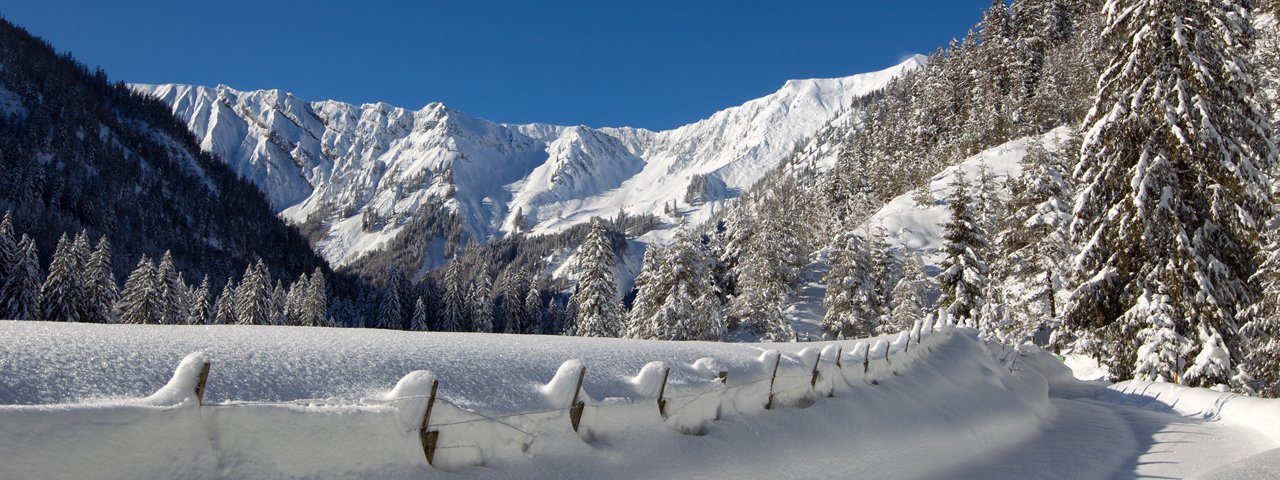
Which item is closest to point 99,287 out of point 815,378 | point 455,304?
point 455,304

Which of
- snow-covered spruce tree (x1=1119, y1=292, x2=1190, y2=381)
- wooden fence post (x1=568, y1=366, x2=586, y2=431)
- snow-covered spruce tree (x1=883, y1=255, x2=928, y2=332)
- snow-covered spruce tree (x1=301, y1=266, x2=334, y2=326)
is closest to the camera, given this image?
wooden fence post (x1=568, y1=366, x2=586, y2=431)

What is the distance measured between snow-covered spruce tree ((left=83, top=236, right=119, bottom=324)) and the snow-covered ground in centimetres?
Result: 4940

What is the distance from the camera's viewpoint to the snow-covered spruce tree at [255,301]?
59.1m

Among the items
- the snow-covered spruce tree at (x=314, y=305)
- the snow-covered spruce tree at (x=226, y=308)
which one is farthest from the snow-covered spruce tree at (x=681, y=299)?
the snow-covered spruce tree at (x=226, y=308)

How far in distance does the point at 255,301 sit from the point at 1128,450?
63553 mm

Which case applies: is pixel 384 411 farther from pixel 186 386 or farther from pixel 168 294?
pixel 168 294

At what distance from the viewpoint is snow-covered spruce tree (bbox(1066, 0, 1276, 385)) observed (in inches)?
646

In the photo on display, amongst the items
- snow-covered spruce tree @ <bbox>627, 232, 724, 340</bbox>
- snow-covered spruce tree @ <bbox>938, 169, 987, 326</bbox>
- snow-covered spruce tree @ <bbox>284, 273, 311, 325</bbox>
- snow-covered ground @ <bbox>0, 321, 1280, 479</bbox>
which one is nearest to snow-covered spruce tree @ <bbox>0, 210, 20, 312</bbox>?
snow-covered spruce tree @ <bbox>284, 273, 311, 325</bbox>

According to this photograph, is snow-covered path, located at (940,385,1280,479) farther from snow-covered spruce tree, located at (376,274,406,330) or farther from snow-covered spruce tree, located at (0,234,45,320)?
snow-covered spruce tree, located at (376,274,406,330)

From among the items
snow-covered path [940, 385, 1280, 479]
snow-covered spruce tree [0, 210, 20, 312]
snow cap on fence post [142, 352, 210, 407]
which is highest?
snow-covered spruce tree [0, 210, 20, 312]

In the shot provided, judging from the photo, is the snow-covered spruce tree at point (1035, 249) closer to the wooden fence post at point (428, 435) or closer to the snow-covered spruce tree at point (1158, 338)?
the snow-covered spruce tree at point (1158, 338)

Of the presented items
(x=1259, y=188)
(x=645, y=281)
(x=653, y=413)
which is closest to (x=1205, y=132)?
(x=1259, y=188)

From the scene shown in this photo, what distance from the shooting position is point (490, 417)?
4715 millimetres

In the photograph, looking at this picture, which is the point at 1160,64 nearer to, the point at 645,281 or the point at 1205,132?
the point at 1205,132
